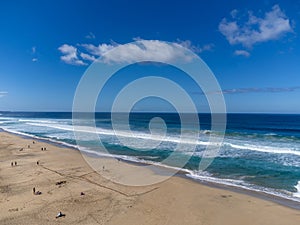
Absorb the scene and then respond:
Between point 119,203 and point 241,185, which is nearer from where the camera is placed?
point 119,203

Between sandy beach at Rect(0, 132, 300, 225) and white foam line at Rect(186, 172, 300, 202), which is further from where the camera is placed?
white foam line at Rect(186, 172, 300, 202)

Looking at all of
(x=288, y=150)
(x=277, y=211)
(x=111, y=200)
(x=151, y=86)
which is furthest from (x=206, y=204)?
(x=288, y=150)

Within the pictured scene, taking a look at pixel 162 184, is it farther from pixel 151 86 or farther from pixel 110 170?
pixel 151 86

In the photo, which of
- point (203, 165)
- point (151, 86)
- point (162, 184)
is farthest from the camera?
point (151, 86)

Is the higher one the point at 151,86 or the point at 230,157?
the point at 151,86

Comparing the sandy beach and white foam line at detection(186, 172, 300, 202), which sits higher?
white foam line at detection(186, 172, 300, 202)

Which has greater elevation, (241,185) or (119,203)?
(241,185)

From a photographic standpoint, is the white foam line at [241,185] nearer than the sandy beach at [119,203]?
No

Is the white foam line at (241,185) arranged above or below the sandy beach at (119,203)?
above
